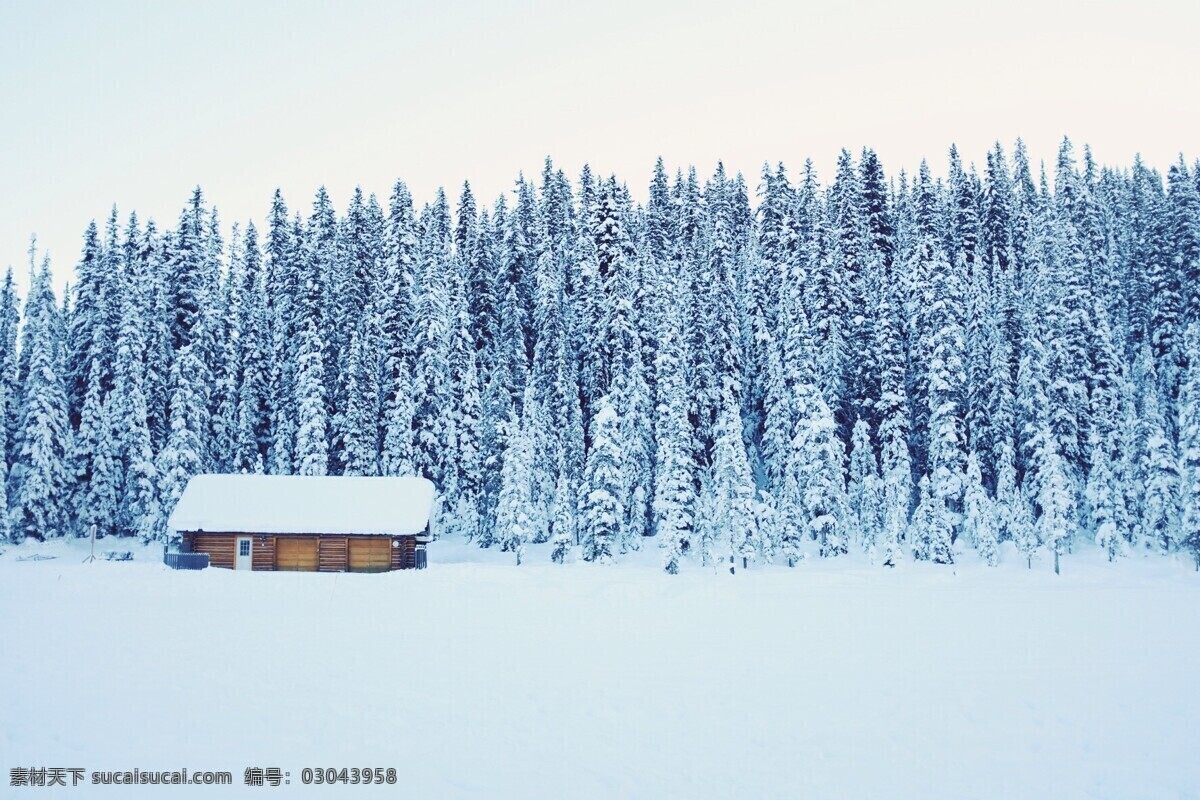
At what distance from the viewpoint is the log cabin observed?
37.0 metres

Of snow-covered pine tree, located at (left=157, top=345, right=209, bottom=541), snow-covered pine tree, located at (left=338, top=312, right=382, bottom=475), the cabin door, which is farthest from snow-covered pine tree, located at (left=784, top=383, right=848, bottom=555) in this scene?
snow-covered pine tree, located at (left=157, top=345, right=209, bottom=541)

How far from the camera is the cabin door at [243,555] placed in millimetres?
37250

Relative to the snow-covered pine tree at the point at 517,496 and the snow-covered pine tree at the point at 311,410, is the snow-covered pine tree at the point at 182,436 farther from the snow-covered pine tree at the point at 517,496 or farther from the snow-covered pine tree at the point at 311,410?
the snow-covered pine tree at the point at 517,496

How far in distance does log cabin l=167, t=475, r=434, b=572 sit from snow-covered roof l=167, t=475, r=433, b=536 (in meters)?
0.05

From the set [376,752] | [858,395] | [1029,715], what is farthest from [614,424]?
[376,752]

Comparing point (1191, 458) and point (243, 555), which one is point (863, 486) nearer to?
point (1191, 458)

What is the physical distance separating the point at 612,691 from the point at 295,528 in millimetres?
25333

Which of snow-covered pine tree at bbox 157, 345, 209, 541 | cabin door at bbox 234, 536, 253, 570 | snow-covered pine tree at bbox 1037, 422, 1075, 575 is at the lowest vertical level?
cabin door at bbox 234, 536, 253, 570

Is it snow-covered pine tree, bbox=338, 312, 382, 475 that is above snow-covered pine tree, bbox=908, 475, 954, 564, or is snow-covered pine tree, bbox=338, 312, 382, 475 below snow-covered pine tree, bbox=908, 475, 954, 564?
above

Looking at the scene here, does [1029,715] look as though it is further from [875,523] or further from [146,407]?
[146,407]

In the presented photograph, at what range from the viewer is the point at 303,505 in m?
38.0

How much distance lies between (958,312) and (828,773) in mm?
37117

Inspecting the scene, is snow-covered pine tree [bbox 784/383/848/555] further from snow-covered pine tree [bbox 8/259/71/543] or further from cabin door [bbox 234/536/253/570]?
snow-covered pine tree [bbox 8/259/71/543]

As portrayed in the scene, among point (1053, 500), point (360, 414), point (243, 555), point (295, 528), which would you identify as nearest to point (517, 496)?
point (295, 528)
